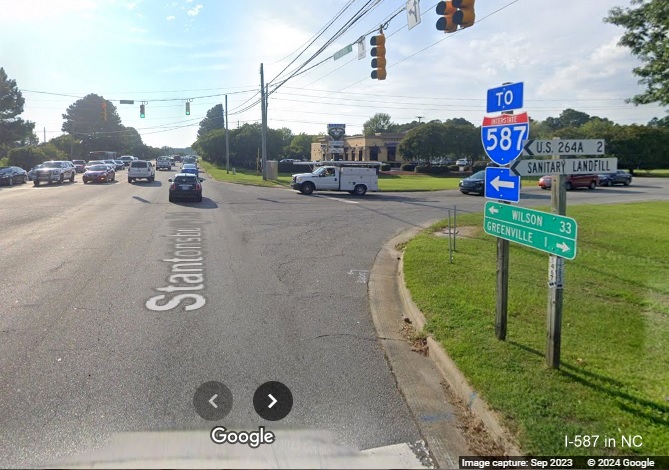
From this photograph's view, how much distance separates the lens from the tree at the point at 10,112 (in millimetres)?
60281

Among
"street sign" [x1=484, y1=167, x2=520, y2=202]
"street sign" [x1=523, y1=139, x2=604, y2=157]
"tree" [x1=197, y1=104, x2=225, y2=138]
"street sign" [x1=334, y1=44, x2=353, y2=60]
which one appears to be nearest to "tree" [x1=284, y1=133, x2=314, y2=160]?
"tree" [x1=197, y1=104, x2=225, y2=138]

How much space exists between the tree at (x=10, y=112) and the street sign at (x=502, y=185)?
70654mm

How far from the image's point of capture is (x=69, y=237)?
40.8ft

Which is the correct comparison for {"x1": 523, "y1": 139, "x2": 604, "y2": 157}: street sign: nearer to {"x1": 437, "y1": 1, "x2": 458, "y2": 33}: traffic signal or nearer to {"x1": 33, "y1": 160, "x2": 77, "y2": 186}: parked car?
{"x1": 437, "y1": 1, "x2": 458, "y2": 33}: traffic signal

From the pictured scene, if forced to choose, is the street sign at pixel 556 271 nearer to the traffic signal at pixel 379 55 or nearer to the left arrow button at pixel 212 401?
the left arrow button at pixel 212 401

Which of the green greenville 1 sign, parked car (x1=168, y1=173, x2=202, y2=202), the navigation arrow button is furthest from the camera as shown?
parked car (x1=168, y1=173, x2=202, y2=202)

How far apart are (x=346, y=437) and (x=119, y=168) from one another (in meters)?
69.6

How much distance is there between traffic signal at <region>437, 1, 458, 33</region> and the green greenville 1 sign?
614 centimetres

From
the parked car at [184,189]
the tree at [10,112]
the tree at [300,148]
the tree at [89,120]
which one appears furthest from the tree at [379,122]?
the parked car at [184,189]

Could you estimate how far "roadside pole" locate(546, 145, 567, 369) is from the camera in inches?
185

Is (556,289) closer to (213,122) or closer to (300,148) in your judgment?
(300,148)

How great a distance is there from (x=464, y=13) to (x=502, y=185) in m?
6.06

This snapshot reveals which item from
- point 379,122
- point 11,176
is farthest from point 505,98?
point 379,122

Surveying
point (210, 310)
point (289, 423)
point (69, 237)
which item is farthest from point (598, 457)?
point (69, 237)
